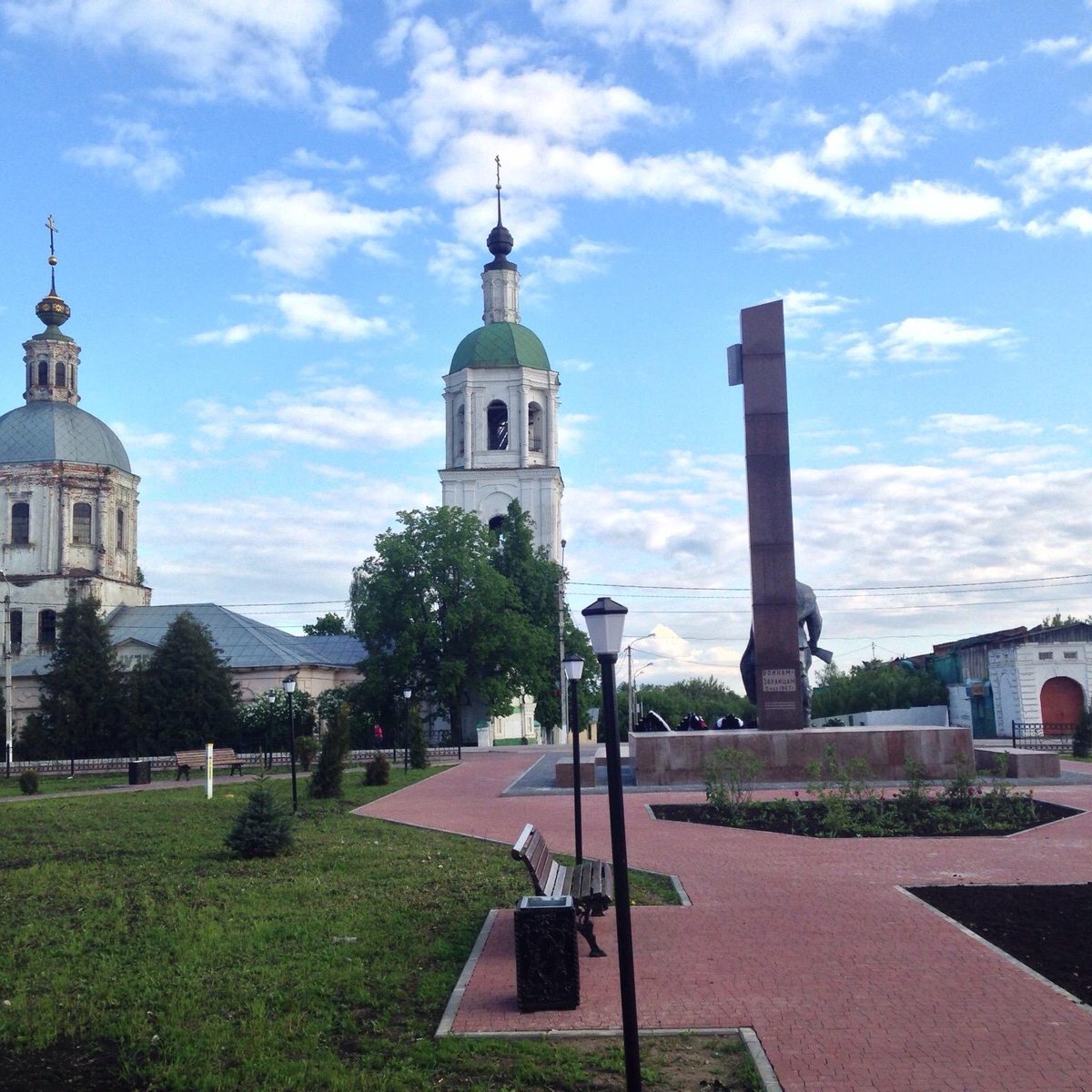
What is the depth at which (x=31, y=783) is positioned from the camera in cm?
2555

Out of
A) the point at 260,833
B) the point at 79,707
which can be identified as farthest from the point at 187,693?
the point at 260,833

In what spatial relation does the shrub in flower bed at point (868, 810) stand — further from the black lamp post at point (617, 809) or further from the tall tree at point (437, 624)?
the tall tree at point (437, 624)

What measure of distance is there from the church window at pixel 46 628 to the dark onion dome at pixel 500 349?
74.4 feet

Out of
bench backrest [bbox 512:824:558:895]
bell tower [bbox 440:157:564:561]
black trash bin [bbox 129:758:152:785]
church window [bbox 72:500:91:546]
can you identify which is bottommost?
black trash bin [bbox 129:758:152:785]

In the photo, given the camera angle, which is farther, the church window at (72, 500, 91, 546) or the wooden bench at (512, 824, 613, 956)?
the church window at (72, 500, 91, 546)

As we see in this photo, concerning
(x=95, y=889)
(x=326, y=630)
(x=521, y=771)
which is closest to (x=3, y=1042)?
(x=95, y=889)

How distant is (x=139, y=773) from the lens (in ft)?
94.4

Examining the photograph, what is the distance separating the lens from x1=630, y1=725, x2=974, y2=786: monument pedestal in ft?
68.9

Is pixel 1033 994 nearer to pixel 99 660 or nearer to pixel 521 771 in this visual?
pixel 521 771

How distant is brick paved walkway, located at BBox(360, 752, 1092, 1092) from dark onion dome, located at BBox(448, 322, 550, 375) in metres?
44.1

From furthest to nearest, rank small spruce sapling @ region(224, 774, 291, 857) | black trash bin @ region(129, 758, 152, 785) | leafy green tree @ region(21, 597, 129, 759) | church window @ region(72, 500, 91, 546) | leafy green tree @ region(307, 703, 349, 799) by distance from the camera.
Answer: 1. church window @ region(72, 500, 91, 546)
2. leafy green tree @ region(21, 597, 129, 759)
3. black trash bin @ region(129, 758, 152, 785)
4. leafy green tree @ region(307, 703, 349, 799)
5. small spruce sapling @ region(224, 774, 291, 857)

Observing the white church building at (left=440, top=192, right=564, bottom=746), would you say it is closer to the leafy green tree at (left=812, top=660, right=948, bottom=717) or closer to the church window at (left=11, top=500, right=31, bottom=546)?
the leafy green tree at (left=812, top=660, right=948, bottom=717)

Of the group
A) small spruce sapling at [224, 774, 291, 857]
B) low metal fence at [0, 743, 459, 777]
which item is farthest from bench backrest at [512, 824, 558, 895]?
low metal fence at [0, 743, 459, 777]

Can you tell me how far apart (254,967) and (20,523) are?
54474mm
